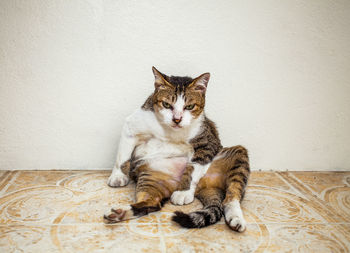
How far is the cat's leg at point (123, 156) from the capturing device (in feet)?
5.59

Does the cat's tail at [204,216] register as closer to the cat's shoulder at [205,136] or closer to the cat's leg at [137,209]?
the cat's leg at [137,209]

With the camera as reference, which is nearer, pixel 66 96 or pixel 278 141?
pixel 66 96

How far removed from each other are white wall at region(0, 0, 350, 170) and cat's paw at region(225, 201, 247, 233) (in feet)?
2.13

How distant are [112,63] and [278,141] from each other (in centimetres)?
124

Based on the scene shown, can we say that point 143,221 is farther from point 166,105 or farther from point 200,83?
point 200,83

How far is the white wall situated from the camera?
1.74m

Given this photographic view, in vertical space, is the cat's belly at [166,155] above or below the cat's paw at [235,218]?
above

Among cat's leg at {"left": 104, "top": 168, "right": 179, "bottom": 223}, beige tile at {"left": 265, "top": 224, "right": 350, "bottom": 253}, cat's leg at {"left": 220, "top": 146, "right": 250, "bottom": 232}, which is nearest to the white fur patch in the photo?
cat's leg at {"left": 220, "top": 146, "right": 250, "bottom": 232}

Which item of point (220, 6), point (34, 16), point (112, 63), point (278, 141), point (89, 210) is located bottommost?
point (89, 210)

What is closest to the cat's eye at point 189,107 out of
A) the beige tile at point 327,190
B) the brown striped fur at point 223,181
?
the brown striped fur at point 223,181

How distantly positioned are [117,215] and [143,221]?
13 centimetres

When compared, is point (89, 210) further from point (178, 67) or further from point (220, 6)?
point (220, 6)

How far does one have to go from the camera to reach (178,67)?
187cm

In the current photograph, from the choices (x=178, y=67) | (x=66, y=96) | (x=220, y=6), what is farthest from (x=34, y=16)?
(x=220, y=6)
